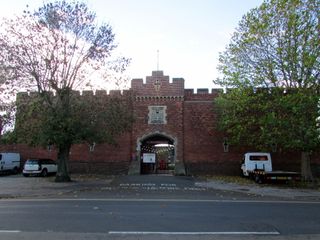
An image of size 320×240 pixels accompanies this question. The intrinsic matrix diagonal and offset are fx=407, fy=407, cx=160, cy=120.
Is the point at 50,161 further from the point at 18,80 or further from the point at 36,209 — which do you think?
the point at 36,209

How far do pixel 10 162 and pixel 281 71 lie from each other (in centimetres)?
2602

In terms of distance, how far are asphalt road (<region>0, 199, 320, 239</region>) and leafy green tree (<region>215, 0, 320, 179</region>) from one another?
38.1 feet

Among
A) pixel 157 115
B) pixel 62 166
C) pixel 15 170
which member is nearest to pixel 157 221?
pixel 62 166

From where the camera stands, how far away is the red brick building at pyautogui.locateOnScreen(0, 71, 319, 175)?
129 ft

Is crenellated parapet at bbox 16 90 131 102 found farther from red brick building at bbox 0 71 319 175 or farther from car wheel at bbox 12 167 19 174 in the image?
car wheel at bbox 12 167 19 174

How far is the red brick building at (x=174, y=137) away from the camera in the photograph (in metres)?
39.4

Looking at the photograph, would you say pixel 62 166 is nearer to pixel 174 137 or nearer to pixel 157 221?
pixel 174 137

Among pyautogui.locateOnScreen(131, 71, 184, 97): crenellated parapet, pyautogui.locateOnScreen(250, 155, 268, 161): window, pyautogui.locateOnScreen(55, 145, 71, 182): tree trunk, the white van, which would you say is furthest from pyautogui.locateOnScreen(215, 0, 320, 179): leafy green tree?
the white van

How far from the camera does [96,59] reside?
27.5 metres

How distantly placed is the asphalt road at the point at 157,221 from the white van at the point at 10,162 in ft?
83.7

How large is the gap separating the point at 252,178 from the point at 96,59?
50.3ft

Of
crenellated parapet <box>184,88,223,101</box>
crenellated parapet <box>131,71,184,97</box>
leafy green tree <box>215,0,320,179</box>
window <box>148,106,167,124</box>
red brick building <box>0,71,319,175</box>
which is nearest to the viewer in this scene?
leafy green tree <box>215,0,320,179</box>

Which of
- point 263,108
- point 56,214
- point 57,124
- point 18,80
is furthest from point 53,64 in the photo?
point 56,214

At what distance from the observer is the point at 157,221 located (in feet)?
34.7
